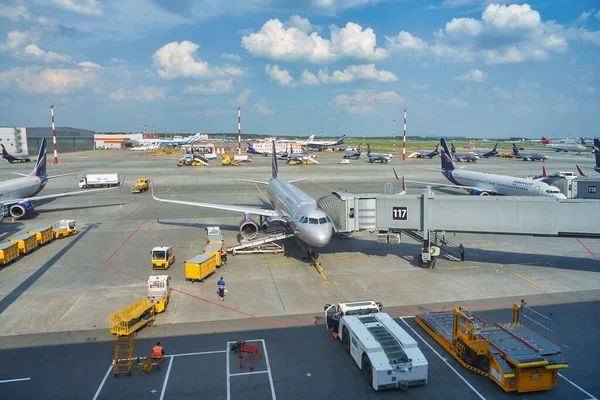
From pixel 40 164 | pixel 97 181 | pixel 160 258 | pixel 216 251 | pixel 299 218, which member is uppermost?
pixel 40 164

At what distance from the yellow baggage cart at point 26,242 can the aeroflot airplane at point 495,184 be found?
52.1 meters

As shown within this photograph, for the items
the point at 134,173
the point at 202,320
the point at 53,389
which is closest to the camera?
the point at 53,389

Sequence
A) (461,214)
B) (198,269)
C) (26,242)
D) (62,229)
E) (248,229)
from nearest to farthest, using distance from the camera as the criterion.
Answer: (198,269), (461,214), (26,242), (248,229), (62,229)

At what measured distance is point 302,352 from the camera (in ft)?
62.6

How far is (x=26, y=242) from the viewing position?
33906 millimetres

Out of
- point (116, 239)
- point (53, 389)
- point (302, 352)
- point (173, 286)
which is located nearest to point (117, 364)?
point (53, 389)

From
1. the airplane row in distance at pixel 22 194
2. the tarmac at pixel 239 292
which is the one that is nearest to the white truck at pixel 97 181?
the airplane row in distance at pixel 22 194

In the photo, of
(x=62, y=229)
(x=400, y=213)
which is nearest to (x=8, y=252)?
(x=62, y=229)

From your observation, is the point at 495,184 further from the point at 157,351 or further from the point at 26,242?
the point at 26,242

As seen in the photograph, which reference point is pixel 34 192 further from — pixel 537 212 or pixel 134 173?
pixel 537 212

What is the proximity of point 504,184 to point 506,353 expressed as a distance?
44.3 m

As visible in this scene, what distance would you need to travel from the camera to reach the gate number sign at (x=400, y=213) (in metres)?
31.8

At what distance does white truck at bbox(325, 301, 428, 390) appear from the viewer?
15766mm

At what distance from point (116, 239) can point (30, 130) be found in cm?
19755
